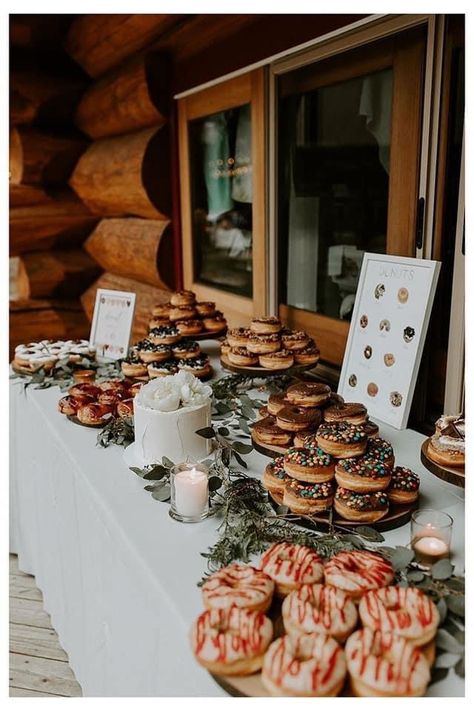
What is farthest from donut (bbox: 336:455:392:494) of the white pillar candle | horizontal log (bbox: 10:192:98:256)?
horizontal log (bbox: 10:192:98:256)

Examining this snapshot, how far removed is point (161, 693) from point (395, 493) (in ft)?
1.87

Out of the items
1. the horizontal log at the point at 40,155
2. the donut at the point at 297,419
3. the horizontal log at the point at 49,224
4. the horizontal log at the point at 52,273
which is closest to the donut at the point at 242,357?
the donut at the point at 297,419

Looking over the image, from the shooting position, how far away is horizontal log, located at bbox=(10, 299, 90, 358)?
4.73m

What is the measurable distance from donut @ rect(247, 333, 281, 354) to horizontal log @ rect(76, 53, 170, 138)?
1.97 m

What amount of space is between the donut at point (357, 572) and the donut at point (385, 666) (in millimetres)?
111

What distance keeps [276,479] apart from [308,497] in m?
0.10

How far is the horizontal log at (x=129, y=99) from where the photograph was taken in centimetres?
344

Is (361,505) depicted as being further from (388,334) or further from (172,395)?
(388,334)

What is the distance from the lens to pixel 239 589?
3.21ft

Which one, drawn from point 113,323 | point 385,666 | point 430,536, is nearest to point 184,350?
point 113,323

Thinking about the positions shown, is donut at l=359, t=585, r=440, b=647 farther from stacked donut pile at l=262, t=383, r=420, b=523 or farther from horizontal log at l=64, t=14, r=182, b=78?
horizontal log at l=64, t=14, r=182, b=78

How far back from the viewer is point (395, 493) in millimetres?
1273

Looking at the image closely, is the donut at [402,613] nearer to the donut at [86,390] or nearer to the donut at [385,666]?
the donut at [385,666]
